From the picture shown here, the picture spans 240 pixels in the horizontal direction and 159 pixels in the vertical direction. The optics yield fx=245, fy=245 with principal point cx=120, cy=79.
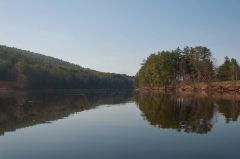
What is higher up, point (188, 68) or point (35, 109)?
point (188, 68)

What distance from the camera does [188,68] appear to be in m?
103

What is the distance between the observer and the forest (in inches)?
3607

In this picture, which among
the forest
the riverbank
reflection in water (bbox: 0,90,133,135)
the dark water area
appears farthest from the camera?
the forest

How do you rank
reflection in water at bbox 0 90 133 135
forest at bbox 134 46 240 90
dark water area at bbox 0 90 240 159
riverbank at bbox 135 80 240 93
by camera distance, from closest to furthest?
1. dark water area at bbox 0 90 240 159
2. reflection in water at bbox 0 90 133 135
3. riverbank at bbox 135 80 240 93
4. forest at bbox 134 46 240 90

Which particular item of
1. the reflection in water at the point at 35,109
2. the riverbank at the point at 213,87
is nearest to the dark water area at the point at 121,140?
the reflection in water at the point at 35,109

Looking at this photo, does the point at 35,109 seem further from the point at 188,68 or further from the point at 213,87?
the point at 188,68

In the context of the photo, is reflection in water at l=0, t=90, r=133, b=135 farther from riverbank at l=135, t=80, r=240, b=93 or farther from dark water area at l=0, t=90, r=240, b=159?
riverbank at l=135, t=80, r=240, b=93

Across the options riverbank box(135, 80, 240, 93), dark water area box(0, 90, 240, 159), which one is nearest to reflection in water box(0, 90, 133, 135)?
dark water area box(0, 90, 240, 159)

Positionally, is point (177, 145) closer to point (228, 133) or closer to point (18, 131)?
point (228, 133)

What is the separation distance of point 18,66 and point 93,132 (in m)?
141

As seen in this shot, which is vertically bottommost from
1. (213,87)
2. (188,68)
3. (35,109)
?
(35,109)

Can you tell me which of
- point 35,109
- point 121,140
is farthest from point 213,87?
point 121,140

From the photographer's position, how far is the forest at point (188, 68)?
91.6 meters

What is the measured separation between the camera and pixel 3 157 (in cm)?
1076
